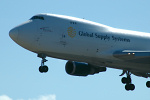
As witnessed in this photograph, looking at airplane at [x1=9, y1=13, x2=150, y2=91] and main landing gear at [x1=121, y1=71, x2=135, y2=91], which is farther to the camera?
main landing gear at [x1=121, y1=71, x2=135, y2=91]

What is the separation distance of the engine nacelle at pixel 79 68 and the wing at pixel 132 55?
589 centimetres

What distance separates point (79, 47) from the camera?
171 ft

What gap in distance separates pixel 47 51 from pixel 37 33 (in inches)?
76.7

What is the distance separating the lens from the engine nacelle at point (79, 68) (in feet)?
192

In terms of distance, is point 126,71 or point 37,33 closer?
point 37,33

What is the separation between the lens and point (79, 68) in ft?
192

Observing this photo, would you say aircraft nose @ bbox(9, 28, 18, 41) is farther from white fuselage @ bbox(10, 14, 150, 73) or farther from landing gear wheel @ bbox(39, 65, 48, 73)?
landing gear wheel @ bbox(39, 65, 48, 73)

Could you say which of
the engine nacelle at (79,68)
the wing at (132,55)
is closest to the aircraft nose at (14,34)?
the wing at (132,55)

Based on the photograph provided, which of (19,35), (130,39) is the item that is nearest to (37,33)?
(19,35)

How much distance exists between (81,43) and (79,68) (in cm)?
681

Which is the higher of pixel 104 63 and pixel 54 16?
pixel 54 16

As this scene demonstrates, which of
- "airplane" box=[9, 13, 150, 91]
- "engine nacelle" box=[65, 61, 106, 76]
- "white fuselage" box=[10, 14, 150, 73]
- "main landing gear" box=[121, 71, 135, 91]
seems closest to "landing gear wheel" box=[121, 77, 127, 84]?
"main landing gear" box=[121, 71, 135, 91]

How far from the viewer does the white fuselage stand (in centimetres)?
5032

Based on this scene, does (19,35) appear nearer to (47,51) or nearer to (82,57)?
(47,51)
